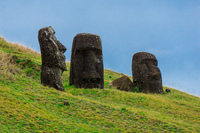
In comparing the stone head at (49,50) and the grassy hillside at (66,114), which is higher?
the stone head at (49,50)

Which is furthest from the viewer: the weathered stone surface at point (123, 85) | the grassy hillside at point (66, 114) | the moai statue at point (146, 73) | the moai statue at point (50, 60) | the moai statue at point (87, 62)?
the weathered stone surface at point (123, 85)

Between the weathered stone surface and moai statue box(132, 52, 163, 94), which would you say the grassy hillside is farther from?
the weathered stone surface

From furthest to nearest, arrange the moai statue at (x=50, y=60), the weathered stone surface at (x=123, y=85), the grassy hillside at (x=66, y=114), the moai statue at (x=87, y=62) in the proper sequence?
the weathered stone surface at (x=123, y=85) → the moai statue at (x=87, y=62) → the moai statue at (x=50, y=60) → the grassy hillside at (x=66, y=114)

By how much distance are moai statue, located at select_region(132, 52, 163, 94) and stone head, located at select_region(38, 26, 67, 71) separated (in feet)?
28.6

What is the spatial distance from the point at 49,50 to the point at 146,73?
382 inches

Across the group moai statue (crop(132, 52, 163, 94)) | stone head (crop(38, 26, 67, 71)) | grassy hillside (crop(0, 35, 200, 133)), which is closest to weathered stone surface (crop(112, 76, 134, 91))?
moai statue (crop(132, 52, 163, 94))

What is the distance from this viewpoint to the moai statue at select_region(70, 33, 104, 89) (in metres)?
16.7

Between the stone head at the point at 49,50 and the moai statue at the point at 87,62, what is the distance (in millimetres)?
3369

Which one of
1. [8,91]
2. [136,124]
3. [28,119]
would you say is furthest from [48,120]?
[136,124]

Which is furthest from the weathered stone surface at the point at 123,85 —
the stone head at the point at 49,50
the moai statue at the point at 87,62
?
the stone head at the point at 49,50

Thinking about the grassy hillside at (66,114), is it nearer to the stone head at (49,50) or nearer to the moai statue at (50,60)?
the moai statue at (50,60)

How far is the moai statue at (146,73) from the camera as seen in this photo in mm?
20016

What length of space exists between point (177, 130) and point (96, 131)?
3.50 m

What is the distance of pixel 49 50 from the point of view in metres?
13.2
